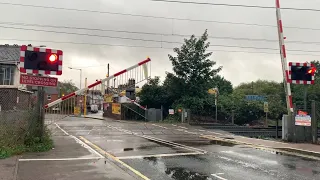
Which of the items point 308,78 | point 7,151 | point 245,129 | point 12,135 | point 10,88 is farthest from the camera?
point 10,88

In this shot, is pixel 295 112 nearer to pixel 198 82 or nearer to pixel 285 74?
pixel 285 74

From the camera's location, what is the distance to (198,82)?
31828 mm

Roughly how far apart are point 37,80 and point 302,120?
39.0 ft

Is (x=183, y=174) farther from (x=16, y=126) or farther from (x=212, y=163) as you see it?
(x=16, y=126)

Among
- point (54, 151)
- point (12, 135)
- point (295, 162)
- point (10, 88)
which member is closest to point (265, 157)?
point (295, 162)

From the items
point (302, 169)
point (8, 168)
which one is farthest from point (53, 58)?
point (302, 169)

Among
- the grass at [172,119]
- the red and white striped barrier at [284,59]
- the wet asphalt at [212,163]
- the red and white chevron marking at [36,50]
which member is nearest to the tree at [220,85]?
the grass at [172,119]

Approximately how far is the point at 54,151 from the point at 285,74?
444 inches

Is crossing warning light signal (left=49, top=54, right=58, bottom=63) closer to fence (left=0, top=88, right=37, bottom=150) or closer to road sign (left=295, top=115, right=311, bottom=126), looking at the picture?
fence (left=0, top=88, right=37, bottom=150)

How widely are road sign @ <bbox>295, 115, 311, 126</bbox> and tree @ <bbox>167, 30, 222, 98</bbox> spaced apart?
54.6ft

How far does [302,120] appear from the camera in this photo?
591 inches

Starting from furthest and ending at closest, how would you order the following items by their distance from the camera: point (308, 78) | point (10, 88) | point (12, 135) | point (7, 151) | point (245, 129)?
point (10, 88)
point (245, 129)
point (308, 78)
point (12, 135)
point (7, 151)

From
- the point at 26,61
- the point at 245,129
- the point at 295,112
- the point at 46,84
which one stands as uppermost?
the point at 26,61

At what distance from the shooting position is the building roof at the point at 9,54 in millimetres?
30923
